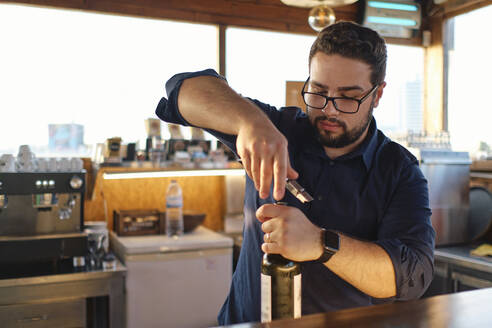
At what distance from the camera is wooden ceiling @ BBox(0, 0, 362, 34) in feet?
11.2

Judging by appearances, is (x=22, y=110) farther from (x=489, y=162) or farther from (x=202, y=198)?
(x=489, y=162)

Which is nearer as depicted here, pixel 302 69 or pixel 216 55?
pixel 216 55

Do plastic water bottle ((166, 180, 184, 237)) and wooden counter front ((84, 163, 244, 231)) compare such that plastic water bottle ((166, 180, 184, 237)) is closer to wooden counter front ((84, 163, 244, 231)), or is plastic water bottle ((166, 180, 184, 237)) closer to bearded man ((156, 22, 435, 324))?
wooden counter front ((84, 163, 244, 231))

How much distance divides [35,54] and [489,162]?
352 centimetres

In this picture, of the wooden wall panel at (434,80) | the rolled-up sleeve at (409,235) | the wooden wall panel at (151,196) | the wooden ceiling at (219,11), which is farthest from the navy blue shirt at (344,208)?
the wooden wall panel at (434,80)

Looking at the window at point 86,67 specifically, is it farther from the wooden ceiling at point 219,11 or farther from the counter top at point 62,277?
the counter top at point 62,277

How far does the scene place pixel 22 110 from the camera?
329 cm

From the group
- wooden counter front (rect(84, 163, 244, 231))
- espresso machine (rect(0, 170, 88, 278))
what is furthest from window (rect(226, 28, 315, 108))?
espresso machine (rect(0, 170, 88, 278))

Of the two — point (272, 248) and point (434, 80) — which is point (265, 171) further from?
point (434, 80)

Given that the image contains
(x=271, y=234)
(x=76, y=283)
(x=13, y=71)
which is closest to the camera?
(x=271, y=234)

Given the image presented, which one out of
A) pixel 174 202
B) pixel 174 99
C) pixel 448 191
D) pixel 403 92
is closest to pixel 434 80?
pixel 403 92

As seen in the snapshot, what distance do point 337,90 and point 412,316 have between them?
71 centimetres

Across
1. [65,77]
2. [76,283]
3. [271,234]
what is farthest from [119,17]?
[271,234]

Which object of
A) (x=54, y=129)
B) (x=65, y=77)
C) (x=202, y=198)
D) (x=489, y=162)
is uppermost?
(x=65, y=77)
